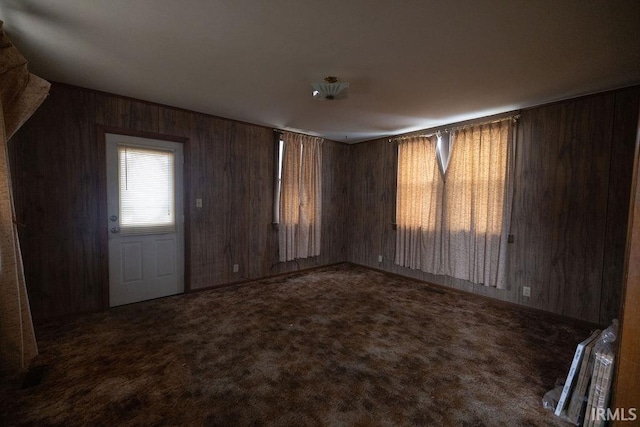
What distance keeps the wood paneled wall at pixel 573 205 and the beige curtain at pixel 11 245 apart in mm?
4486

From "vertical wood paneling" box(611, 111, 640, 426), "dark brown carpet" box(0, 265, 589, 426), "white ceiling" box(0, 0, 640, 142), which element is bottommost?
"dark brown carpet" box(0, 265, 589, 426)

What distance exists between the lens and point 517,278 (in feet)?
11.0

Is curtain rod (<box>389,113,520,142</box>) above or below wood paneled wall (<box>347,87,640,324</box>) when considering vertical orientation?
above

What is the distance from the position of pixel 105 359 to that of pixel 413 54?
3375 mm

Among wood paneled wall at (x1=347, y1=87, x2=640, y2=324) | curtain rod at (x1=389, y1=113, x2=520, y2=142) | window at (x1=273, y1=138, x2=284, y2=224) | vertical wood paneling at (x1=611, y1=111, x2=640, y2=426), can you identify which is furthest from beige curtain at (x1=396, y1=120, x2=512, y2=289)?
vertical wood paneling at (x1=611, y1=111, x2=640, y2=426)

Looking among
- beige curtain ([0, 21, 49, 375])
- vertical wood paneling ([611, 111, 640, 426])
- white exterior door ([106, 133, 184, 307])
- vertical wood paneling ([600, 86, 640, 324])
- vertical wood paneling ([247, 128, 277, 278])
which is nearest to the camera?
vertical wood paneling ([611, 111, 640, 426])

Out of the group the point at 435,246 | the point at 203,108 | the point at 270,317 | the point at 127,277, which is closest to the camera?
the point at 270,317

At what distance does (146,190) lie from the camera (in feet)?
10.9

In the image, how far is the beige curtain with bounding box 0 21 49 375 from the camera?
1.60 m

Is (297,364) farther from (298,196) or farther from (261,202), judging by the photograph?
(298,196)

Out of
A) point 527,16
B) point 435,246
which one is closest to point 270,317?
point 435,246

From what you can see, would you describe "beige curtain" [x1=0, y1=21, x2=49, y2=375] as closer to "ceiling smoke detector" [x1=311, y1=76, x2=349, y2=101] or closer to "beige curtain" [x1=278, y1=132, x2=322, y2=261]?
"ceiling smoke detector" [x1=311, y1=76, x2=349, y2=101]

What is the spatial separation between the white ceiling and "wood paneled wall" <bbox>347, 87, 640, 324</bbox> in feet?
1.00

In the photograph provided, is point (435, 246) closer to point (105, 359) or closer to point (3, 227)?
point (105, 359)
